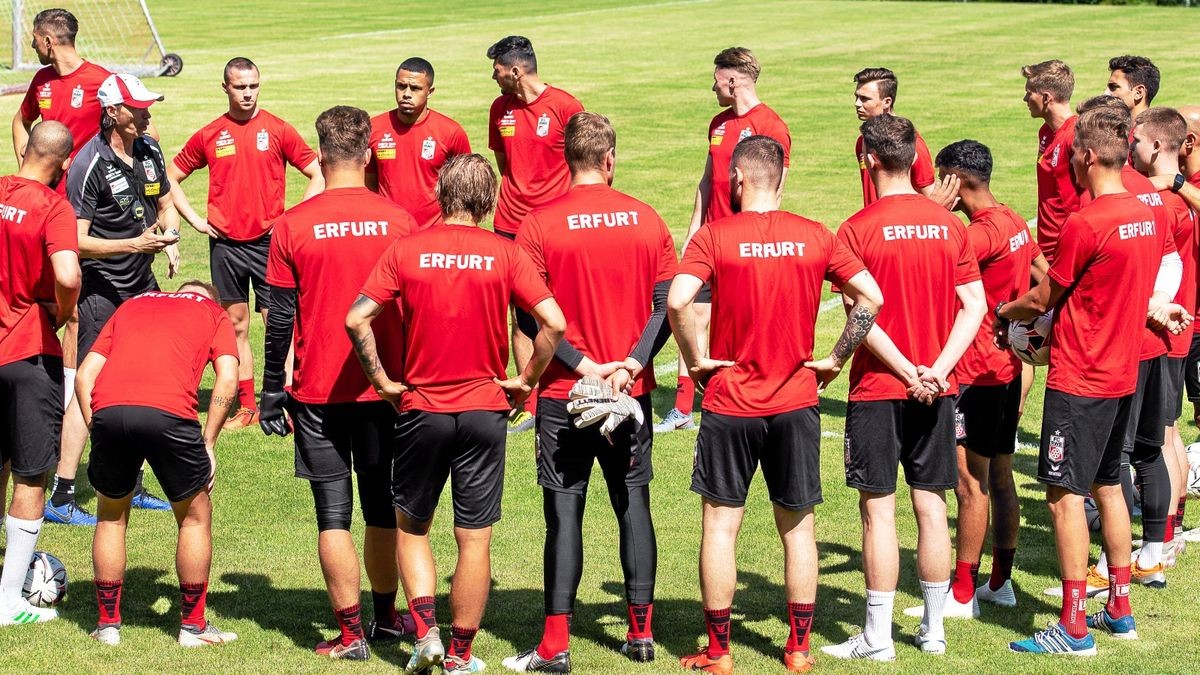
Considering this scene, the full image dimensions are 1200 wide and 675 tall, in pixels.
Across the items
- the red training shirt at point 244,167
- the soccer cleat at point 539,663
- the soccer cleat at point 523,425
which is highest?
the red training shirt at point 244,167

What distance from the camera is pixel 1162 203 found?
7.75m

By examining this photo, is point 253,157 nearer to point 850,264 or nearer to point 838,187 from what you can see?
point 850,264

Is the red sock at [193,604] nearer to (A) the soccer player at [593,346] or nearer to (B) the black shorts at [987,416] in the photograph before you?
(A) the soccer player at [593,346]

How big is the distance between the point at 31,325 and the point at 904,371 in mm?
4626

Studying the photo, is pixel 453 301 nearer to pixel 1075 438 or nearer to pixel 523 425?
pixel 1075 438

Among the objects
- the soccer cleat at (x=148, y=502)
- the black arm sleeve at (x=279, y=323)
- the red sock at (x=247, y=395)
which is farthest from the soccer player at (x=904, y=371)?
the red sock at (x=247, y=395)

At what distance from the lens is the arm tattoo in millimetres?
6902

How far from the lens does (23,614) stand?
770 centimetres

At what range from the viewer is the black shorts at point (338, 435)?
727cm

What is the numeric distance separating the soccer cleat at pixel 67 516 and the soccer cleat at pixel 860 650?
485 cm

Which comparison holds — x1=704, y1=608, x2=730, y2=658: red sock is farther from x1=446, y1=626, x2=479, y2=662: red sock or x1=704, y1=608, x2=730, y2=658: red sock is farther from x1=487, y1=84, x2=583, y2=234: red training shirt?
x1=487, y1=84, x2=583, y2=234: red training shirt

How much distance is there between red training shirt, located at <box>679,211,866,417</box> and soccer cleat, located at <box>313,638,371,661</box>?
2.12 meters

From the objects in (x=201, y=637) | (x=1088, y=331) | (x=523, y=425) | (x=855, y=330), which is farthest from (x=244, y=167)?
(x=1088, y=331)

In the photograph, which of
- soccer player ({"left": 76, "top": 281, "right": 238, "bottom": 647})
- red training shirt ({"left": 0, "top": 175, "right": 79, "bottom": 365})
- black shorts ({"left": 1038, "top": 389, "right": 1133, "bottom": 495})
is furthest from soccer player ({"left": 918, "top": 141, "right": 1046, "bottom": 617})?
red training shirt ({"left": 0, "top": 175, "right": 79, "bottom": 365})
